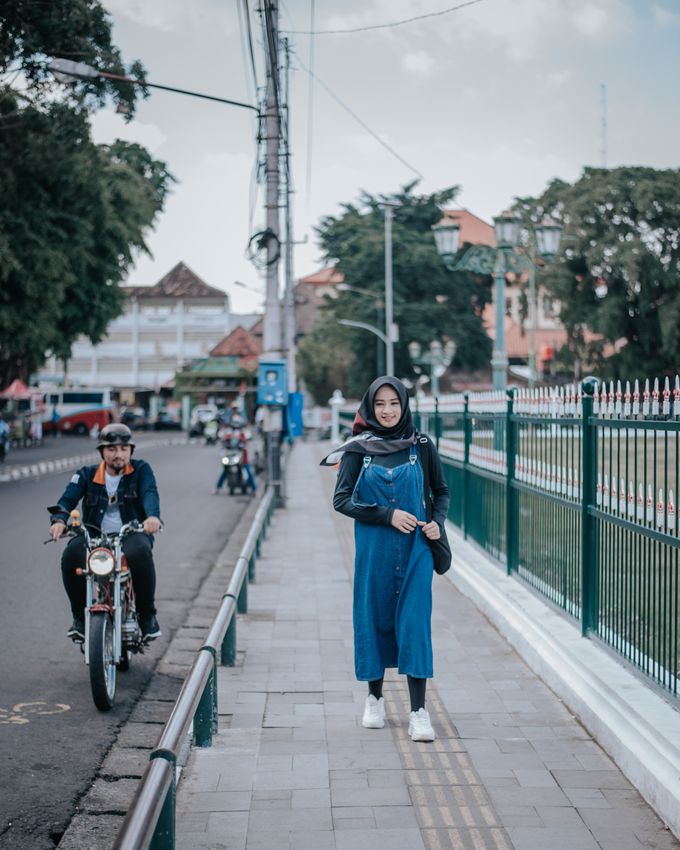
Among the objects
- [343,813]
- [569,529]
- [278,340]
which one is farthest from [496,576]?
[278,340]

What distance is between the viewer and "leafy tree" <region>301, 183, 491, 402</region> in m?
54.6

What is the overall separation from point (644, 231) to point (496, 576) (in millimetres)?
38247

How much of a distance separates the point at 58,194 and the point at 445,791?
24.6 m

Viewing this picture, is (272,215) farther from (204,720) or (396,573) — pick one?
(204,720)

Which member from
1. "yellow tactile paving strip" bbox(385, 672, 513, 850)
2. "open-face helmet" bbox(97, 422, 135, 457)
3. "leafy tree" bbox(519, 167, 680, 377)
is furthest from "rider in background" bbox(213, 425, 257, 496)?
"leafy tree" bbox(519, 167, 680, 377)

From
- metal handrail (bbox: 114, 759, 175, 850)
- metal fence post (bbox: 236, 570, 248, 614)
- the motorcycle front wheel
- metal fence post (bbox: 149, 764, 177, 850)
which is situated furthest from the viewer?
metal fence post (bbox: 236, 570, 248, 614)

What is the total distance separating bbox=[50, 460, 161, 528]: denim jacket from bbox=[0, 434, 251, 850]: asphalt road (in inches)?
41.4

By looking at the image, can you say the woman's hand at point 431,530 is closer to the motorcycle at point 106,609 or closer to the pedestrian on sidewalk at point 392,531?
the pedestrian on sidewalk at point 392,531

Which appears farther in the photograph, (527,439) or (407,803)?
(527,439)

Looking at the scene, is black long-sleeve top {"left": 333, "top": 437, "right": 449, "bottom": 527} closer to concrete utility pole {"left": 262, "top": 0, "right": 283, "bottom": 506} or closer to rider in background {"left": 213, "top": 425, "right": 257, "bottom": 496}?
concrete utility pole {"left": 262, "top": 0, "right": 283, "bottom": 506}

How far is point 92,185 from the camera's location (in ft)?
93.1

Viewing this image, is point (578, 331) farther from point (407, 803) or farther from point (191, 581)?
point (407, 803)

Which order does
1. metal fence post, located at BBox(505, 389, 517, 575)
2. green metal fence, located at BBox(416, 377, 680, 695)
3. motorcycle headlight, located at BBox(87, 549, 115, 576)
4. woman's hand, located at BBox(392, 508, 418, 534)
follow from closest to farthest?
green metal fence, located at BBox(416, 377, 680, 695), woman's hand, located at BBox(392, 508, 418, 534), motorcycle headlight, located at BBox(87, 549, 115, 576), metal fence post, located at BBox(505, 389, 517, 575)

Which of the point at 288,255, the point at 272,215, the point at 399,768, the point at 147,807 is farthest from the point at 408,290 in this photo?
the point at 147,807
